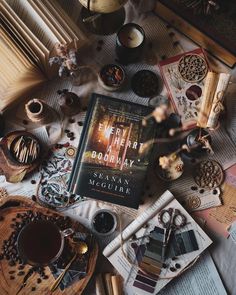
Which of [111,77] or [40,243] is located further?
[111,77]

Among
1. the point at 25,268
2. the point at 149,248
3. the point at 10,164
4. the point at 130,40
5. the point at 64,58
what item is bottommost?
the point at 25,268

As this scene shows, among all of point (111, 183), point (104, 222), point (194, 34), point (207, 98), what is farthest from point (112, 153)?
point (194, 34)

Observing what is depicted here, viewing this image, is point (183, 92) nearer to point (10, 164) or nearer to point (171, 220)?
point (171, 220)

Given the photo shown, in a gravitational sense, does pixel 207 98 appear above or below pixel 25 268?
above

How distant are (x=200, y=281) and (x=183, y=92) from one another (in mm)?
536

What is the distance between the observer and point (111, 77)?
1.33 m

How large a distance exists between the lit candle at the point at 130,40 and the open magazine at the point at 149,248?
0.40 meters

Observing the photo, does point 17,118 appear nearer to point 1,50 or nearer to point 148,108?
point 1,50

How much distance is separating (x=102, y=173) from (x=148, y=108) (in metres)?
0.22

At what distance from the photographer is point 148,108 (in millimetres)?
1300

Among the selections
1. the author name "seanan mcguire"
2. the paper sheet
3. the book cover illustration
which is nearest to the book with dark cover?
the author name "seanan mcguire"

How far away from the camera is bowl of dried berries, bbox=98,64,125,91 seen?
52.1 inches

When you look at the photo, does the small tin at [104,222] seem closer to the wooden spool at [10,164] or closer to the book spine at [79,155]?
the book spine at [79,155]

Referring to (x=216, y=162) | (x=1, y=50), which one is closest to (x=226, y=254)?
Result: (x=216, y=162)
